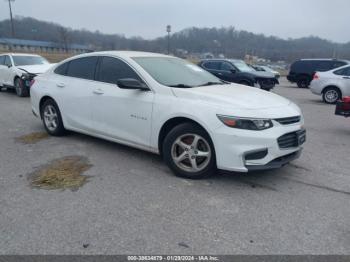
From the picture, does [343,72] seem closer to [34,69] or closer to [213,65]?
[213,65]

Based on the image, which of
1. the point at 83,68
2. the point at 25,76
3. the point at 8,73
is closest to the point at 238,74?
the point at 25,76

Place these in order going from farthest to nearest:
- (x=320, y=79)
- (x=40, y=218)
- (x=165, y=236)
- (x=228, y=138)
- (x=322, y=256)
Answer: (x=320, y=79)
(x=228, y=138)
(x=40, y=218)
(x=165, y=236)
(x=322, y=256)

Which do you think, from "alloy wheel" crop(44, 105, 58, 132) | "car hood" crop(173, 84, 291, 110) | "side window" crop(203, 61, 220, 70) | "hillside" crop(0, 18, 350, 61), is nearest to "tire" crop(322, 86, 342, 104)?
"side window" crop(203, 61, 220, 70)

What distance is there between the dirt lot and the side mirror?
113cm

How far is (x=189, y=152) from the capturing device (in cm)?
420

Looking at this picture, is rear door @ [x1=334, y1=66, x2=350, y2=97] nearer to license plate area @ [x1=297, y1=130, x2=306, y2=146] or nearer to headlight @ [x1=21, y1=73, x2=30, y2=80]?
license plate area @ [x1=297, y1=130, x2=306, y2=146]

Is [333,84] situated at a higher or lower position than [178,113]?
lower

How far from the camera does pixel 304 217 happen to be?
3355mm

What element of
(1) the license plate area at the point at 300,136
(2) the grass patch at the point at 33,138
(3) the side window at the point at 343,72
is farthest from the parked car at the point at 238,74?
(1) the license plate area at the point at 300,136

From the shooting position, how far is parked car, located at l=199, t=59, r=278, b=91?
14.5 metres

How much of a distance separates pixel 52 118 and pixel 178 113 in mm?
3141

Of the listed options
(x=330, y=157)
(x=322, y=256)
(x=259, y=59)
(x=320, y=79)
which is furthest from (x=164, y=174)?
(x=259, y=59)

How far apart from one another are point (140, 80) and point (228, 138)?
1613 millimetres

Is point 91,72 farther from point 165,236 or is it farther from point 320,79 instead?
point 320,79
